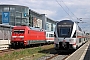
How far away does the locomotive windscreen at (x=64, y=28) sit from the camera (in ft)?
75.3

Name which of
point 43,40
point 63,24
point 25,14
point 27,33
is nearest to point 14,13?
point 25,14

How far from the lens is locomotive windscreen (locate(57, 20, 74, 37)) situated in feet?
75.3

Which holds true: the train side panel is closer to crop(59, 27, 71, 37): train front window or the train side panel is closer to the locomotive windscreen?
the locomotive windscreen

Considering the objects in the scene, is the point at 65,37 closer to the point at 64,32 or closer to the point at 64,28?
the point at 64,32

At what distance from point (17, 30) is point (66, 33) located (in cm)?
1076

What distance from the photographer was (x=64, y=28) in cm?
2327

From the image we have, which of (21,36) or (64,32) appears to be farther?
(21,36)

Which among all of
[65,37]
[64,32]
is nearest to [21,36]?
[64,32]

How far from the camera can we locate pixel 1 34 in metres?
29.8

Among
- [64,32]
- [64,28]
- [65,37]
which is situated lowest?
[65,37]

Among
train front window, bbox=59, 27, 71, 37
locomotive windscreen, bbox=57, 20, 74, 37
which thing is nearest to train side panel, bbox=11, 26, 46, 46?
locomotive windscreen, bbox=57, 20, 74, 37

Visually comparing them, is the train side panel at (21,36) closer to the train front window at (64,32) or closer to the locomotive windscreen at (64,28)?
the locomotive windscreen at (64,28)

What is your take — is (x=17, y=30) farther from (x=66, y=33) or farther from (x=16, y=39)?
(x=66, y=33)

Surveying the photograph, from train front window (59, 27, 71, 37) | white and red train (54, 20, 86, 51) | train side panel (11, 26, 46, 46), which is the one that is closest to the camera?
white and red train (54, 20, 86, 51)
